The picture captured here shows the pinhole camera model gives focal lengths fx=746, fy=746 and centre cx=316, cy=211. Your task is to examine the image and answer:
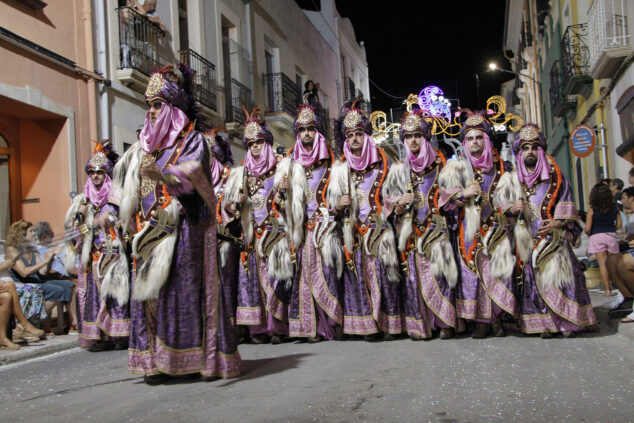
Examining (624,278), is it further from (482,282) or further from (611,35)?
(611,35)

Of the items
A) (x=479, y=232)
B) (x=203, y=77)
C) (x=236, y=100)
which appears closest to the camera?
(x=479, y=232)

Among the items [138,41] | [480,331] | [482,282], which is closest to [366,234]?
[482,282]

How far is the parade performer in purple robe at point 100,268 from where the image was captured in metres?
7.69

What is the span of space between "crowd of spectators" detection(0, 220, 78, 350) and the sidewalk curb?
0.15m

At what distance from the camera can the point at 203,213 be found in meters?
5.46

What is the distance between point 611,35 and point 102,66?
9897 millimetres

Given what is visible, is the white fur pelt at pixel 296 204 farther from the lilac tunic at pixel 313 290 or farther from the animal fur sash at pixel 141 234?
the animal fur sash at pixel 141 234

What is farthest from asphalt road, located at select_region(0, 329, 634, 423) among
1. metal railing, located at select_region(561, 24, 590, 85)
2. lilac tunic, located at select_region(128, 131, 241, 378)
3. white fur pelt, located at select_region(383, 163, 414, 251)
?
metal railing, located at select_region(561, 24, 590, 85)

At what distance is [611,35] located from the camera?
15.0 metres

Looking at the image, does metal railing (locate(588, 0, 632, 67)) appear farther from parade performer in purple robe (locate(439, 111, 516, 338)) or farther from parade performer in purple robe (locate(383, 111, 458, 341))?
parade performer in purple robe (locate(383, 111, 458, 341))

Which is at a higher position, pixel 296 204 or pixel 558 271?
pixel 296 204

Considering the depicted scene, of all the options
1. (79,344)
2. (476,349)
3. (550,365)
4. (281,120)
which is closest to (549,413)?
(550,365)

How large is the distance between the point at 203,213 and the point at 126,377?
56.3 inches

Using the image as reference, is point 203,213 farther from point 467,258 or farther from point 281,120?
point 281,120
